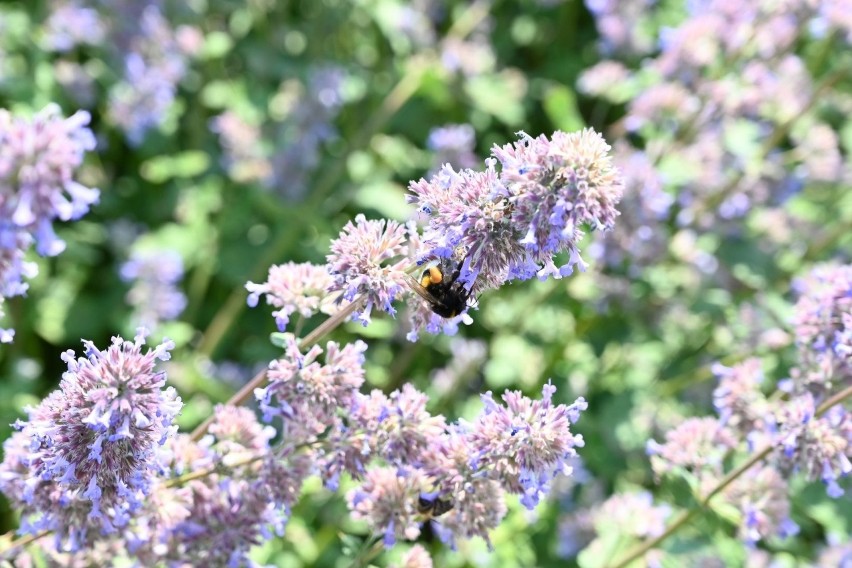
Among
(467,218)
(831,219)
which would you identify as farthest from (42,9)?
(831,219)

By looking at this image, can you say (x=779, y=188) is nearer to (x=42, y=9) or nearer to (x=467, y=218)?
(x=467, y=218)

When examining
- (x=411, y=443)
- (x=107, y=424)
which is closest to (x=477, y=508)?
(x=411, y=443)

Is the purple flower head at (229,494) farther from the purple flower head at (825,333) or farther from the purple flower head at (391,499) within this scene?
the purple flower head at (825,333)

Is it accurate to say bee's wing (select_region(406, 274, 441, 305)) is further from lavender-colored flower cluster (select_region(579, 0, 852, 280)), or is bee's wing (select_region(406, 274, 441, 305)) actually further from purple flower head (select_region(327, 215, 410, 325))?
lavender-colored flower cluster (select_region(579, 0, 852, 280))

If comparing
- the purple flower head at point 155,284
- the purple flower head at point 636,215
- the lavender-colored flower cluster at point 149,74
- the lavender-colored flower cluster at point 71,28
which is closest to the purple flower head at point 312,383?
the purple flower head at point 636,215

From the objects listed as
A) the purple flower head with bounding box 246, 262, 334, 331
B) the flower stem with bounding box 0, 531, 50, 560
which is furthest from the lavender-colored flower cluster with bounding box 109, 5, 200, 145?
the flower stem with bounding box 0, 531, 50, 560

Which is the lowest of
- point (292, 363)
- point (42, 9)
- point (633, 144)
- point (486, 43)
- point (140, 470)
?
point (140, 470)
